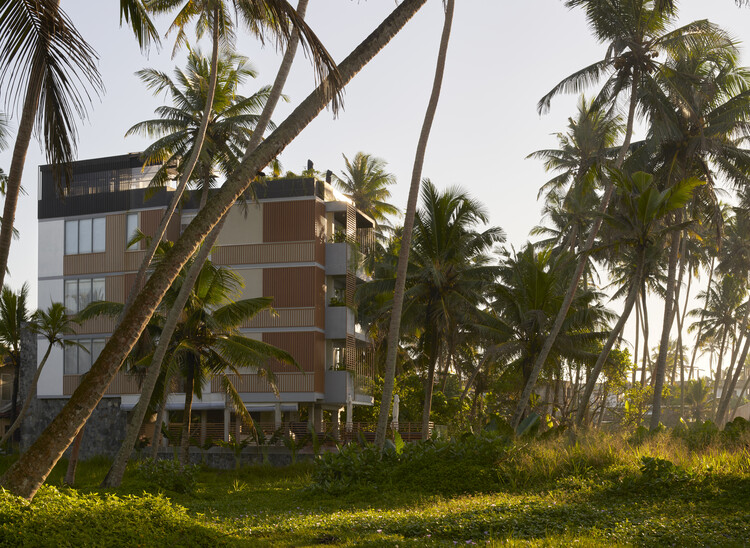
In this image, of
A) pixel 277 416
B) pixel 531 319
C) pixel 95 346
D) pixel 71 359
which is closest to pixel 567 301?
pixel 531 319

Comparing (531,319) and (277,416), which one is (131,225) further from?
(531,319)

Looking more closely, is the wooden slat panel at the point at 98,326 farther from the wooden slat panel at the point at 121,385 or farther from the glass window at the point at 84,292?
the wooden slat panel at the point at 121,385

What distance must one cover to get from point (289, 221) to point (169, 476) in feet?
55.3

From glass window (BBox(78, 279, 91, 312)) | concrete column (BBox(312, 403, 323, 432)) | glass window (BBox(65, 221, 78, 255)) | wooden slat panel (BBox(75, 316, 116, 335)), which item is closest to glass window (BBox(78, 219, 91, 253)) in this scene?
glass window (BBox(65, 221, 78, 255))

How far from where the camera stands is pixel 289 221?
37.5 metres

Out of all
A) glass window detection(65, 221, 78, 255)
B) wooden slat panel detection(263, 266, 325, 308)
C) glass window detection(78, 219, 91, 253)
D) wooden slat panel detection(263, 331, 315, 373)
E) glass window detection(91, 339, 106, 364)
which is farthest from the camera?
glass window detection(65, 221, 78, 255)

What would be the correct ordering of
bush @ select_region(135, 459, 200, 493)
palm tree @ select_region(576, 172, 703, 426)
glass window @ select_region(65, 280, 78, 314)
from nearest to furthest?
bush @ select_region(135, 459, 200, 493), palm tree @ select_region(576, 172, 703, 426), glass window @ select_region(65, 280, 78, 314)

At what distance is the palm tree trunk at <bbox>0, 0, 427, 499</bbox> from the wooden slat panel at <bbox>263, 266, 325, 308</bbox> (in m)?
25.7

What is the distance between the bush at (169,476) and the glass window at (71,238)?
20.5 m

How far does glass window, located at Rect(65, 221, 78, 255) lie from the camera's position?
41094 mm

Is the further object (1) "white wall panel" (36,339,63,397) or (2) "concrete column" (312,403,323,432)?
(1) "white wall panel" (36,339,63,397)

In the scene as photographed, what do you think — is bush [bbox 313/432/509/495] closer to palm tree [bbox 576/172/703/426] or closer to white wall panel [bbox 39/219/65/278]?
palm tree [bbox 576/172/703/426]

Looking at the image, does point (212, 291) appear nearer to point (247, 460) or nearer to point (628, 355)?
point (247, 460)

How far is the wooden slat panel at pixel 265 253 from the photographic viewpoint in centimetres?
3712
